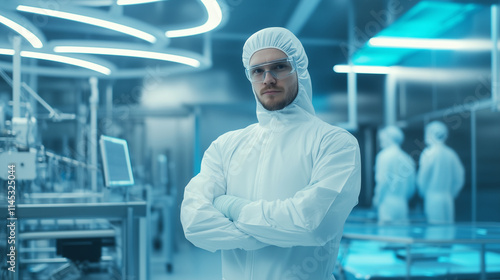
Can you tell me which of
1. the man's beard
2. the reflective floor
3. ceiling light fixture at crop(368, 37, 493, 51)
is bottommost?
the reflective floor

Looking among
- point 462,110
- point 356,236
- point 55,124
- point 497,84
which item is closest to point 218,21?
point 356,236

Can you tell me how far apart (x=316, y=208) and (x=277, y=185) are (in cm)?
20

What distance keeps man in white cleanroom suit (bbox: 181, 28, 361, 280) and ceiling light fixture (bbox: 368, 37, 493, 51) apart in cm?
317

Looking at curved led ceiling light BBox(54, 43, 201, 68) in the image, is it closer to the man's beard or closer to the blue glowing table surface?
the blue glowing table surface

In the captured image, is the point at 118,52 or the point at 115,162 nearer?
the point at 115,162

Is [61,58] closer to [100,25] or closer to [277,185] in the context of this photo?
[100,25]

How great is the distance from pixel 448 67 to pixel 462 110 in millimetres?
622

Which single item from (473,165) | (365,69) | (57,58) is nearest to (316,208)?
(57,58)

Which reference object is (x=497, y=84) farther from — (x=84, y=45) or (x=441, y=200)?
(x=84, y=45)

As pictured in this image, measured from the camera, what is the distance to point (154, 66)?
5.93 meters

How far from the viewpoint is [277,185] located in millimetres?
1303

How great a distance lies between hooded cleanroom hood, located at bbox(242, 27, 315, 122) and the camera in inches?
52.2

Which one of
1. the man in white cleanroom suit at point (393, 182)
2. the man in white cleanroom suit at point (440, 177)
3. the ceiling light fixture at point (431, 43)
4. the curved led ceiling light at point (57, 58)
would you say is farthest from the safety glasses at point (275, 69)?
the man in white cleanroom suit at point (393, 182)

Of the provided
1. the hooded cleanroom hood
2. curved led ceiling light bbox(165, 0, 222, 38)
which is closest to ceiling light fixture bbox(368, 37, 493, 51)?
curved led ceiling light bbox(165, 0, 222, 38)
